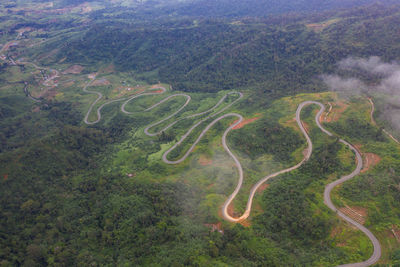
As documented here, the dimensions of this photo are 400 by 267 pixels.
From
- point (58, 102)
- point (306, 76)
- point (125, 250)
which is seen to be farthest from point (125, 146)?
point (306, 76)

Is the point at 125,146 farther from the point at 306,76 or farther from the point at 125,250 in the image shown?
the point at 306,76

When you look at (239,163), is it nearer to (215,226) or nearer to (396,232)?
(215,226)

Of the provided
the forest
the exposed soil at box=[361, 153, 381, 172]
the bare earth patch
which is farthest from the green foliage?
the bare earth patch

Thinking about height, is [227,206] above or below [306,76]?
below

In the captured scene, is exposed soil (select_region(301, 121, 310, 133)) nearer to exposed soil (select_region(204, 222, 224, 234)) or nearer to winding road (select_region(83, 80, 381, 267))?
winding road (select_region(83, 80, 381, 267))

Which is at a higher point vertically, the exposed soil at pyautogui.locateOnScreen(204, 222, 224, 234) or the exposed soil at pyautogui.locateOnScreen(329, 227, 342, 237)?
the exposed soil at pyautogui.locateOnScreen(329, 227, 342, 237)

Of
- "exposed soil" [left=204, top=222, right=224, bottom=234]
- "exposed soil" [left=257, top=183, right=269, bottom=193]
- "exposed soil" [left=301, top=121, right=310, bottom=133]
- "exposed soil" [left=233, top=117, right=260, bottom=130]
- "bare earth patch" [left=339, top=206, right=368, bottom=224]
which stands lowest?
"exposed soil" [left=204, top=222, right=224, bottom=234]

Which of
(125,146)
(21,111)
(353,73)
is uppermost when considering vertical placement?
(353,73)

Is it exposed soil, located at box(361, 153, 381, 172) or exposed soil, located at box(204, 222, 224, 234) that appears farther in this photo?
exposed soil, located at box(361, 153, 381, 172)

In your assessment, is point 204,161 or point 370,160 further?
point 204,161

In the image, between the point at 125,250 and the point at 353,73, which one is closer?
the point at 125,250

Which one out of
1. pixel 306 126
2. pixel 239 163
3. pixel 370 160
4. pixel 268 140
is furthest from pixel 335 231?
pixel 306 126
